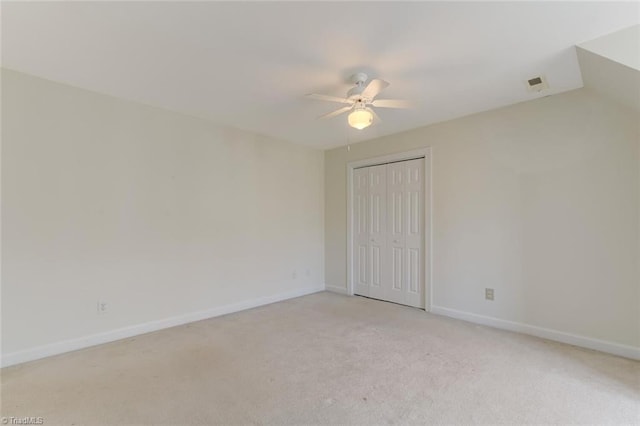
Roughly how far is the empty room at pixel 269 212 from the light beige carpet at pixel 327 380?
2cm

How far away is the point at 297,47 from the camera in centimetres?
221

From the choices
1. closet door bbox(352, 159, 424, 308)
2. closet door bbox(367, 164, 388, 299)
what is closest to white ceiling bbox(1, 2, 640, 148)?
closet door bbox(352, 159, 424, 308)

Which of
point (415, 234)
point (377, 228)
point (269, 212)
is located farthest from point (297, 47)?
point (377, 228)

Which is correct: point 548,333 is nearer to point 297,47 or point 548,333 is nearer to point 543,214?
point 543,214

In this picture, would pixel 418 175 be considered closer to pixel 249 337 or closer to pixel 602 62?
pixel 602 62

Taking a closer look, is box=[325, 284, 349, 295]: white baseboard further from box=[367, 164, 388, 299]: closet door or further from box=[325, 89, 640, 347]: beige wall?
box=[325, 89, 640, 347]: beige wall

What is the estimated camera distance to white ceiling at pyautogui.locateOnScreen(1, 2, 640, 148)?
186 centimetres

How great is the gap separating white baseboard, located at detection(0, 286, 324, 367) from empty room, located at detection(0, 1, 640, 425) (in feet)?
0.06

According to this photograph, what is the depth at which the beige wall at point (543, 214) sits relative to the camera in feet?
8.80

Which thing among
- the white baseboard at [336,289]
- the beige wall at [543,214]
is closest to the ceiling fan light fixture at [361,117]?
the beige wall at [543,214]

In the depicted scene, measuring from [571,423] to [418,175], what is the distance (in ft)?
9.69

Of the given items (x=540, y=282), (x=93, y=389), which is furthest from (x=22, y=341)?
(x=540, y=282)

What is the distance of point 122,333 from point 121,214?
1222mm

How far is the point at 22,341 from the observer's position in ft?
8.38
